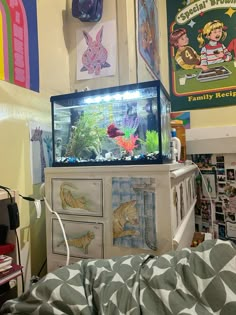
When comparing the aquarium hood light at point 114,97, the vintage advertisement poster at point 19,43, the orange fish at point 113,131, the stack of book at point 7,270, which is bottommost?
the stack of book at point 7,270

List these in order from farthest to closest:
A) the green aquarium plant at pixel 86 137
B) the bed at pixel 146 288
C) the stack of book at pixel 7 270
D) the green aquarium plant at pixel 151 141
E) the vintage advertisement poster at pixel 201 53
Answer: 1. the vintage advertisement poster at pixel 201 53
2. the green aquarium plant at pixel 86 137
3. the green aquarium plant at pixel 151 141
4. the stack of book at pixel 7 270
5. the bed at pixel 146 288

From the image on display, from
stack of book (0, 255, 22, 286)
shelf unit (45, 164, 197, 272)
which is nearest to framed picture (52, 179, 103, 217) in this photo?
shelf unit (45, 164, 197, 272)

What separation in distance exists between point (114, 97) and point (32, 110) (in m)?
0.39

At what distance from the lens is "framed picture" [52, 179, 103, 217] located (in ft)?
3.06

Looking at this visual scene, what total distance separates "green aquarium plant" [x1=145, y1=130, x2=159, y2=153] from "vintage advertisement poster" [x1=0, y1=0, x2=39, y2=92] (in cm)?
57

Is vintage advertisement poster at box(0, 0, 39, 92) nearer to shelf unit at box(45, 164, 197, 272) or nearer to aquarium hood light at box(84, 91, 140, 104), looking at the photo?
aquarium hood light at box(84, 91, 140, 104)

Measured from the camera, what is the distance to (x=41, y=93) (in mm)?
1204

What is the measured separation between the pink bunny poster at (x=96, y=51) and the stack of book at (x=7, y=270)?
88cm

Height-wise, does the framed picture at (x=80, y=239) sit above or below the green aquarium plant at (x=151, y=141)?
below

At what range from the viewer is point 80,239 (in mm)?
956

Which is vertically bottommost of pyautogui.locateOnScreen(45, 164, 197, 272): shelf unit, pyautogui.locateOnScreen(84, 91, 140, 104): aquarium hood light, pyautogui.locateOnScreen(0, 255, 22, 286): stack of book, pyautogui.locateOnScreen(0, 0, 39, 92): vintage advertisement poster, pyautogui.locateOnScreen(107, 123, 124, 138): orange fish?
pyautogui.locateOnScreen(0, 255, 22, 286): stack of book

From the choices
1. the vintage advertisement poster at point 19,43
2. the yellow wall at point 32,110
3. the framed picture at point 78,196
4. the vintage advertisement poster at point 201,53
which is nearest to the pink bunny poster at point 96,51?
the yellow wall at point 32,110

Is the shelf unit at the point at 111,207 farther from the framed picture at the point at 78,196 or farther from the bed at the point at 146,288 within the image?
→ the bed at the point at 146,288

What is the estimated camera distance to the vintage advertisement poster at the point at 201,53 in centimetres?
168
